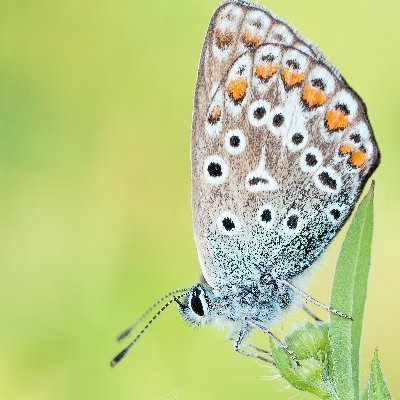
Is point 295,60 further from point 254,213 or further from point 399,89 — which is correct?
point 399,89

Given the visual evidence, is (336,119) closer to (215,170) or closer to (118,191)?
(215,170)

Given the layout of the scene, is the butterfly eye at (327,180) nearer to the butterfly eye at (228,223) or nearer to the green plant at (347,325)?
the butterfly eye at (228,223)

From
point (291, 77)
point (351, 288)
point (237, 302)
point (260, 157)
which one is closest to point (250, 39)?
point (291, 77)

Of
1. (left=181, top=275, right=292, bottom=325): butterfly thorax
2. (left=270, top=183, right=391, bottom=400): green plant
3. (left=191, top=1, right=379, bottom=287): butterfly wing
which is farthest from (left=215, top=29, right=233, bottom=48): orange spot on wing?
(left=270, top=183, right=391, bottom=400): green plant

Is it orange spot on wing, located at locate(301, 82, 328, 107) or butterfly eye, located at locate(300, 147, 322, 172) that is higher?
orange spot on wing, located at locate(301, 82, 328, 107)

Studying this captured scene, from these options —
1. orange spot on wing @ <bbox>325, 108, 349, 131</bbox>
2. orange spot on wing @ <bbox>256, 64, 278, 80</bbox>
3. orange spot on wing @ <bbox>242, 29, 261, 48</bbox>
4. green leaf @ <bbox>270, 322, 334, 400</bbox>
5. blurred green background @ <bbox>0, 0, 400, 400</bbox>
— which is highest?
blurred green background @ <bbox>0, 0, 400, 400</bbox>

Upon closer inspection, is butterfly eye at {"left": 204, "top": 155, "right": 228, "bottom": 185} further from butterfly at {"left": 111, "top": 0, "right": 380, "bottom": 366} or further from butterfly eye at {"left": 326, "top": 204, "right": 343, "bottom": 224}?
butterfly eye at {"left": 326, "top": 204, "right": 343, "bottom": 224}

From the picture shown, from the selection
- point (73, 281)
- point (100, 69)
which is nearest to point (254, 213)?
point (73, 281)

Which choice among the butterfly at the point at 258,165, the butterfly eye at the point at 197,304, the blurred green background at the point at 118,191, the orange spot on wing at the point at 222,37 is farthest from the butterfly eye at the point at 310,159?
the blurred green background at the point at 118,191
